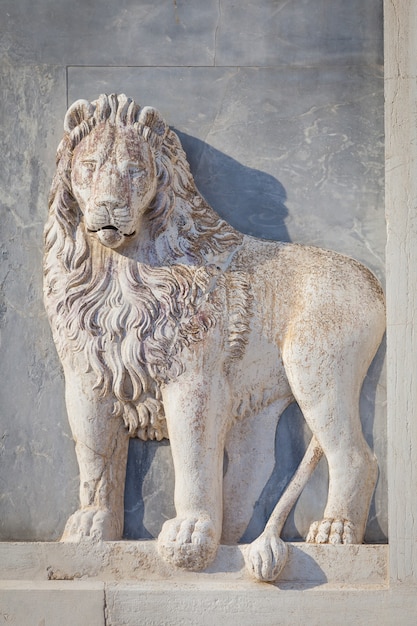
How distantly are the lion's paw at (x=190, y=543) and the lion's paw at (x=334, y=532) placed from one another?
0.43 meters

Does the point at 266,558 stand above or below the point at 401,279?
below

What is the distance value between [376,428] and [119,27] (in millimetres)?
2114

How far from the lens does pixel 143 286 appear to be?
552cm

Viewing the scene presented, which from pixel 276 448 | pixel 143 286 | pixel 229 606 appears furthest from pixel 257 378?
pixel 229 606

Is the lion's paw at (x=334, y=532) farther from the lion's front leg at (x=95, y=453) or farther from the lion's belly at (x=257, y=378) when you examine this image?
the lion's front leg at (x=95, y=453)

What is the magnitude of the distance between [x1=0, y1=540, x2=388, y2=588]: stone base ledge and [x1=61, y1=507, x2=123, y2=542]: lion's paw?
0.04 meters

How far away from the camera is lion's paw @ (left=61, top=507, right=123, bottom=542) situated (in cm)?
541

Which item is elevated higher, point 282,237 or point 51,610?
point 282,237

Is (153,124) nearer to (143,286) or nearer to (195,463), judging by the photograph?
(143,286)

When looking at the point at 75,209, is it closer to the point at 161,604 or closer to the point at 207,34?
the point at 207,34

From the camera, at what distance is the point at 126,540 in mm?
5477

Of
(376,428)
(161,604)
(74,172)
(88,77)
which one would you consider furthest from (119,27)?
(161,604)

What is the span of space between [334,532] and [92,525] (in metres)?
1.00

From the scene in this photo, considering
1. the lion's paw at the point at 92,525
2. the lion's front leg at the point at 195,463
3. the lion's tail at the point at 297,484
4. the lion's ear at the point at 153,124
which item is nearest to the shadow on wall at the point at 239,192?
the lion's ear at the point at 153,124
